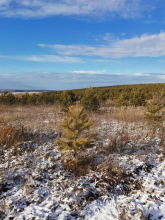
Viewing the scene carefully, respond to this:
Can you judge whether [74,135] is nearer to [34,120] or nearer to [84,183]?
[84,183]

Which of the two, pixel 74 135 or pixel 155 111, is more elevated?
pixel 155 111

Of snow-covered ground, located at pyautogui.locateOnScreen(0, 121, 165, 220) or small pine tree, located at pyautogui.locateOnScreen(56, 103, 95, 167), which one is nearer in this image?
snow-covered ground, located at pyautogui.locateOnScreen(0, 121, 165, 220)

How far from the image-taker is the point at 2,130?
5598 millimetres

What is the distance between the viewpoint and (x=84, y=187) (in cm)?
316

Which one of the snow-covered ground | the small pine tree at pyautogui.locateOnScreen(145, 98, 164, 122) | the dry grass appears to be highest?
the small pine tree at pyautogui.locateOnScreen(145, 98, 164, 122)

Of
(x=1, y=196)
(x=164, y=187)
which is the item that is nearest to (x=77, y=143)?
(x=1, y=196)

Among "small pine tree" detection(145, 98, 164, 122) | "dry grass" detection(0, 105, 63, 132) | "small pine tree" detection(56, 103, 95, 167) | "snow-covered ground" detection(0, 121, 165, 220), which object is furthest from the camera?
"small pine tree" detection(145, 98, 164, 122)

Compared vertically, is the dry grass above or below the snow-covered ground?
above

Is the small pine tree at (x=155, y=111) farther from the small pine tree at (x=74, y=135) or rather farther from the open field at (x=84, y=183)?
the small pine tree at (x=74, y=135)

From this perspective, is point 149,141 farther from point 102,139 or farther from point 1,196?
point 1,196

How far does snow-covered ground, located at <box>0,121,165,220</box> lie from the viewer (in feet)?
8.50

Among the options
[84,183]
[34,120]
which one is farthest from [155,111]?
[34,120]

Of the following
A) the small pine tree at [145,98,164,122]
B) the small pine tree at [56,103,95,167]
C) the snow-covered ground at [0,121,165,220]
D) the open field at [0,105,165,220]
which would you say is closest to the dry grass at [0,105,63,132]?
the open field at [0,105,165,220]

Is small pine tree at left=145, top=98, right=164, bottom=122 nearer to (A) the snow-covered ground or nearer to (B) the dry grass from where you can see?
(A) the snow-covered ground
